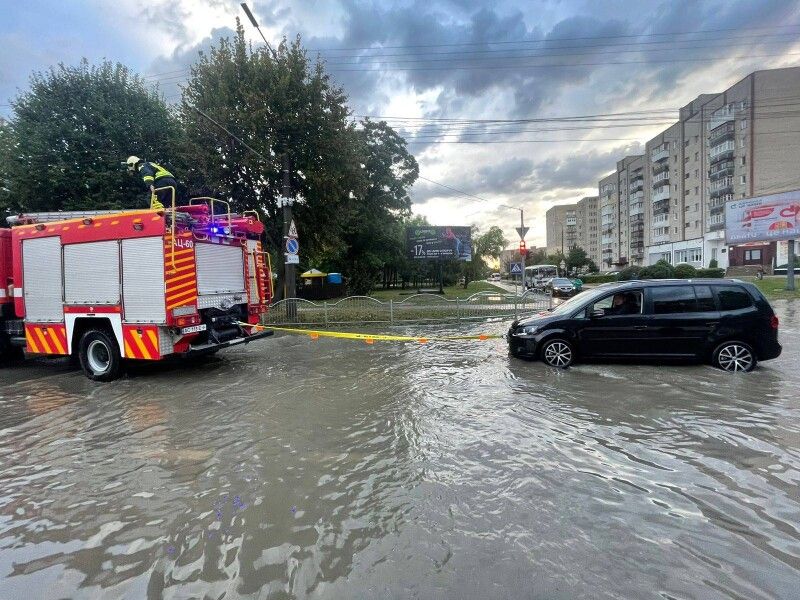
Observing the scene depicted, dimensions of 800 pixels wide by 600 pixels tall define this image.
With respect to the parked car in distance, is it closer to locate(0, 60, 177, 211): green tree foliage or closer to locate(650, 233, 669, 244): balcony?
locate(0, 60, 177, 211): green tree foliage

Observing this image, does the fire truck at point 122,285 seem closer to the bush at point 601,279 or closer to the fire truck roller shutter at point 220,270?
the fire truck roller shutter at point 220,270

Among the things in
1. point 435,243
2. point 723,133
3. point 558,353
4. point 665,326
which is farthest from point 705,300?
point 723,133

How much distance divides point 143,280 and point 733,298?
1019cm

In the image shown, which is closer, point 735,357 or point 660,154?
point 735,357

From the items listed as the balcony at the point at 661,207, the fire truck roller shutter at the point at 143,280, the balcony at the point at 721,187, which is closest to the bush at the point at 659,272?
the balcony at the point at 721,187

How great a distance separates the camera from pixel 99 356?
776 cm

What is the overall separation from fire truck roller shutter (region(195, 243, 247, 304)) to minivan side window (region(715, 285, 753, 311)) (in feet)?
29.8

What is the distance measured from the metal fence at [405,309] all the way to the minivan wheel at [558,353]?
722 centimetres

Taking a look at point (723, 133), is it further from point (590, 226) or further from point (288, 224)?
point (288, 224)

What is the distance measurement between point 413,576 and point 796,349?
10.4 meters

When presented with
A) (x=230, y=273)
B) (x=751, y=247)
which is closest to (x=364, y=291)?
(x=230, y=273)

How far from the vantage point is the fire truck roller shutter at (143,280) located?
7035 mm

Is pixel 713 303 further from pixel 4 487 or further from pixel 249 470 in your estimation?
pixel 4 487

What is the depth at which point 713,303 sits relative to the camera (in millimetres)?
7277
